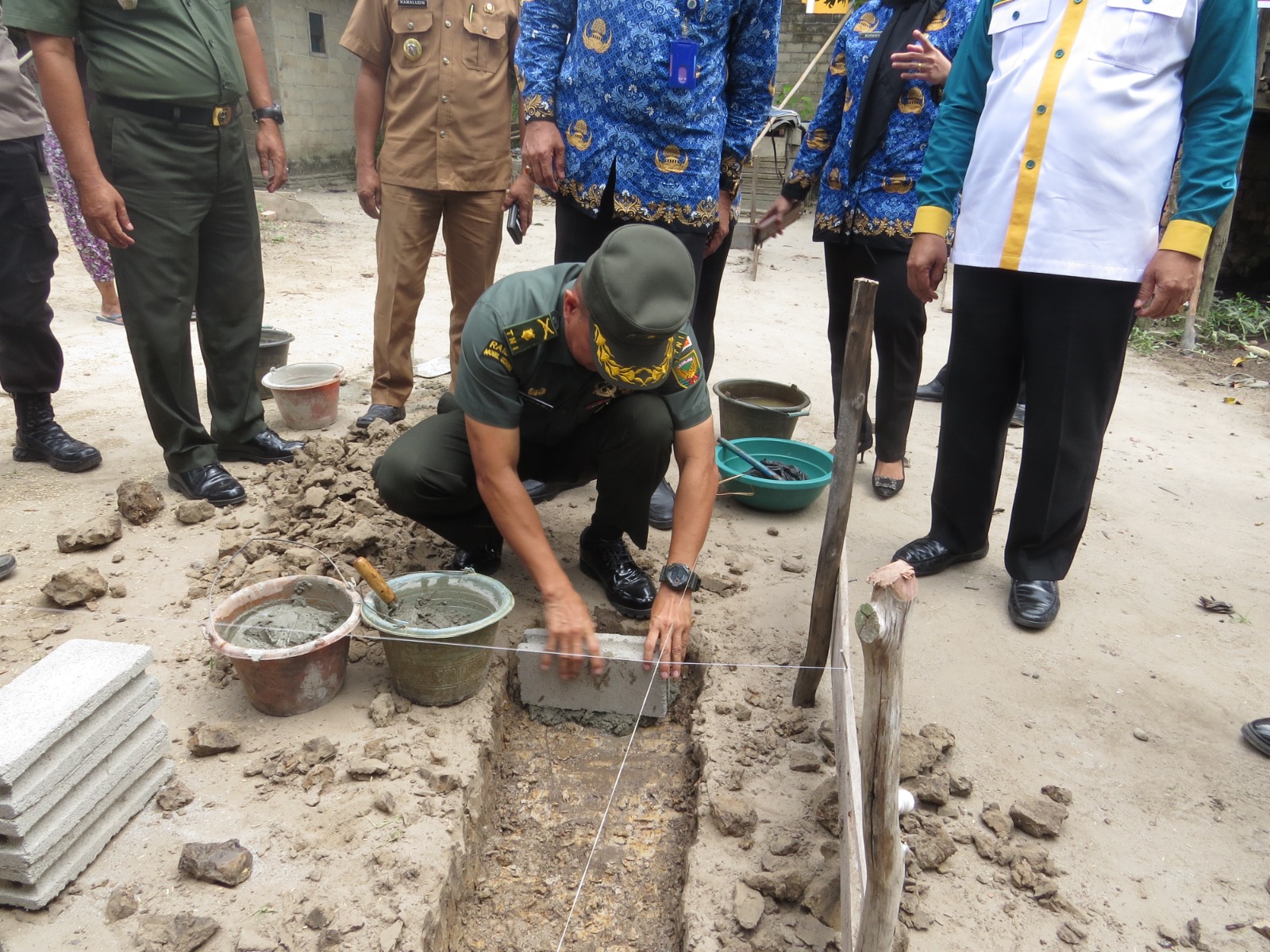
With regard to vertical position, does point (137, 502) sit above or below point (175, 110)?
below

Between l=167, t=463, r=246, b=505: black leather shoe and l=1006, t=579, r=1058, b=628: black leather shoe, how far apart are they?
9.36 ft

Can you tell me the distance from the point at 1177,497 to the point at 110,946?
4376mm

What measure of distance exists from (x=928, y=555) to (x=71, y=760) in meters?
2.61

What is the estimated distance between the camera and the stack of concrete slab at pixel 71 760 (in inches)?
69.1

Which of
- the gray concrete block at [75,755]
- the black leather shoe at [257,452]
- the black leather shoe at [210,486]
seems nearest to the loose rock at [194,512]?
the black leather shoe at [210,486]

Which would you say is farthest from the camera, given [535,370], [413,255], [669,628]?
[413,255]

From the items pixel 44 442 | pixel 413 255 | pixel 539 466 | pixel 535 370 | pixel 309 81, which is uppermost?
pixel 309 81

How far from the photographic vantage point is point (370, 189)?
4.11 metres

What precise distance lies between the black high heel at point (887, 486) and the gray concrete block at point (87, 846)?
2805 mm

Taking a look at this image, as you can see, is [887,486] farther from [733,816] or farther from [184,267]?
[184,267]

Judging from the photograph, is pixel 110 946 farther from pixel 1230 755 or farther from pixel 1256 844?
pixel 1230 755

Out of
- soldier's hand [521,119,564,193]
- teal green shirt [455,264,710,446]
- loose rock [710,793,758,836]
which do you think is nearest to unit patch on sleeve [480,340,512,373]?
teal green shirt [455,264,710,446]

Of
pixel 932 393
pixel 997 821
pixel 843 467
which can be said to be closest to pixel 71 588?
pixel 843 467

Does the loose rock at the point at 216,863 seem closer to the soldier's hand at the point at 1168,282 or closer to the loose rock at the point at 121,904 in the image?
the loose rock at the point at 121,904
